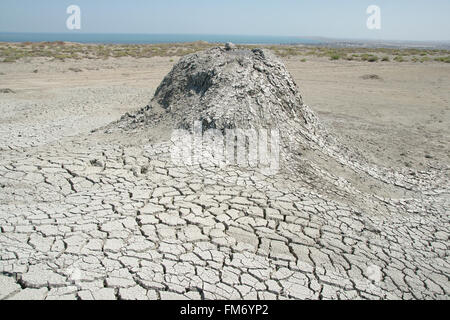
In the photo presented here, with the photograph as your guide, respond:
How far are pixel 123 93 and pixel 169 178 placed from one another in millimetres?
7885

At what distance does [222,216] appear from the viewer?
11.1 ft

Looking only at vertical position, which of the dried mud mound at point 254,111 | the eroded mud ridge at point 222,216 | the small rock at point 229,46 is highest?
the small rock at point 229,46

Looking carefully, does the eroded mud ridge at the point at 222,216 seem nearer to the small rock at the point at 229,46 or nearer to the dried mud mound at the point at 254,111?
the dried mud mound at the point at 254,111

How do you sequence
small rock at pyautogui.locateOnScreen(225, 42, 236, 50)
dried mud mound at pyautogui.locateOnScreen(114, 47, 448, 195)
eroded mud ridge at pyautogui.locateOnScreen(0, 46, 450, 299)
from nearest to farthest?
eroded mud ridge at pyautogui.locateOnScreen(0, 46, 450, 299) → dried mud mound at pyautogui.locateOnScreen(114, 47, 448, 195) → small rock at pyautogui.locateOnScreen(225, 42, 236, 50)

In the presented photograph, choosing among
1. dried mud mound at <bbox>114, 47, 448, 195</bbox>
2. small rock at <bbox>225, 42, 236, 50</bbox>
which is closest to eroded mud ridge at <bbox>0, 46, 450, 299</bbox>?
dried mud mound at <bbox>114, 47, 448, 195</bbox>

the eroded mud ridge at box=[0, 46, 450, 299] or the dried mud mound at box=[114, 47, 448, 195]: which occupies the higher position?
the dried mud mound at box=[114, 47, 448, 195]

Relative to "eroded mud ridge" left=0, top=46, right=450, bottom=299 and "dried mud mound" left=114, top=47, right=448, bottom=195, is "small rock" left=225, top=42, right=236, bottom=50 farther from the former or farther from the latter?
"eroded mud ridge" left=0, top=46, right=450, bottom=299

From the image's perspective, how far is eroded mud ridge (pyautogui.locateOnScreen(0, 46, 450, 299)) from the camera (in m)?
2.61

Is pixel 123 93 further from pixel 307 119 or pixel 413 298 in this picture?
pixel 413 298

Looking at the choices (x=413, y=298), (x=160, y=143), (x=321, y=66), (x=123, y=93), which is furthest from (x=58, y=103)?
(x=321, y=66)

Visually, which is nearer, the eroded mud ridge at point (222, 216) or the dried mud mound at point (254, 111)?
the eroded mud ridge at point (222, 216)

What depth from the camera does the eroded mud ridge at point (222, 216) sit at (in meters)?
2.61

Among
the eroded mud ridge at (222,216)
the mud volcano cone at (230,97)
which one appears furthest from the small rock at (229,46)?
the eroded mud ridge at (222,216)

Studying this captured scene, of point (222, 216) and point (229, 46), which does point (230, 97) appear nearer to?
point (229, 46)
